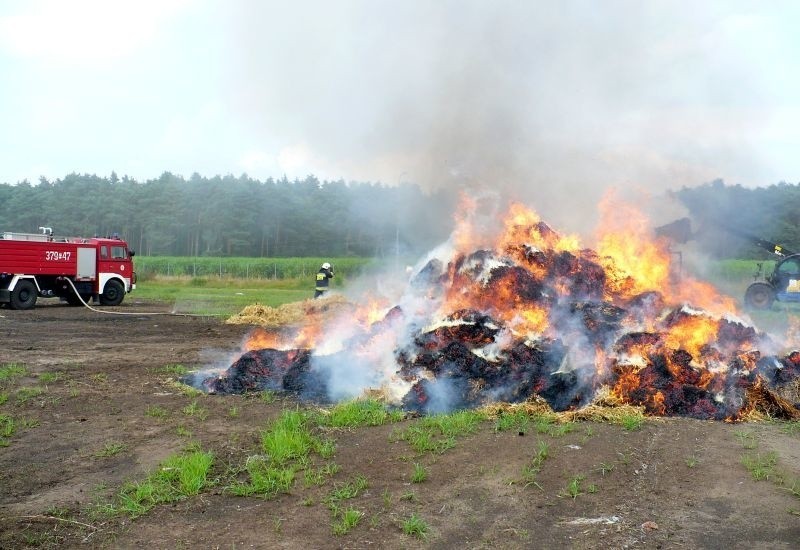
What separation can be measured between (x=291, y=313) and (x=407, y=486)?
53.7 feet

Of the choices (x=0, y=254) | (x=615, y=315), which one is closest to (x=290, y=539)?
(x=615, y=315)

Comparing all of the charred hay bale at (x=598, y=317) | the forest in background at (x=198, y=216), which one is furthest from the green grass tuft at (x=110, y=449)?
the forest in background at (x=198, y=216)

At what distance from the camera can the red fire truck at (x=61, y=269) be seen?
2345 centimetres

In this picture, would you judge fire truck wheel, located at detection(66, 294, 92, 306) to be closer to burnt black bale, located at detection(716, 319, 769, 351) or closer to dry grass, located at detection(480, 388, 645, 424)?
dry grass, located at detection(480, 388, 645, 424)

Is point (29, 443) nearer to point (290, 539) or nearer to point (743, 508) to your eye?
point (290, 539)

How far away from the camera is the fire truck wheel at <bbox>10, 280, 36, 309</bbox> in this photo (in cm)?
2366

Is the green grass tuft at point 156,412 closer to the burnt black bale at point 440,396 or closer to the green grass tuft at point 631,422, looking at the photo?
the burnt black bale at point 440,396

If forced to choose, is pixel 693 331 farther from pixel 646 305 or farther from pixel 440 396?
pixel 440 396

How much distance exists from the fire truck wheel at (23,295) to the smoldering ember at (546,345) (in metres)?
16.7

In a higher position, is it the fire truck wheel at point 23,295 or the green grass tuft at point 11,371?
the fire truck wheel at point 23,295

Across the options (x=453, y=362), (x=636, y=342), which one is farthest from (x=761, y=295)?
(x=453, y=362)

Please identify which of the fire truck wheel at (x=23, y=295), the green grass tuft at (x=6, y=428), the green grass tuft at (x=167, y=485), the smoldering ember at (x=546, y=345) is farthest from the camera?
the fire truck wheel at (x=23, y=295)

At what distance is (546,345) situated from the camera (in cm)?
993

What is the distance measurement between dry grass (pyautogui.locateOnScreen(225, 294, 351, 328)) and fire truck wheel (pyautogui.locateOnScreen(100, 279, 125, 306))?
808cm
